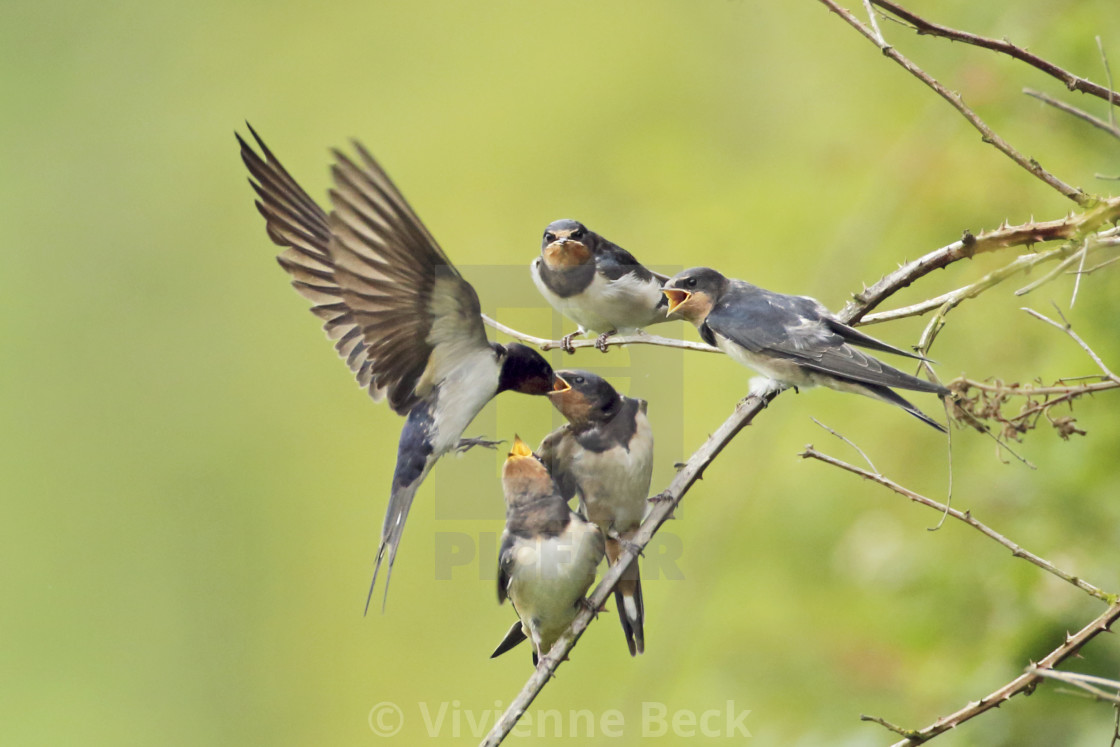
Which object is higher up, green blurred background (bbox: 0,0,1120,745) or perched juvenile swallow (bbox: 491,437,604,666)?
green blurred background (bbox: 0,0,1120,745)

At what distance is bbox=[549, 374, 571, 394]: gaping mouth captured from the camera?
6.68 ft

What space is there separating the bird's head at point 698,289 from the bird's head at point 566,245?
2.15 ft

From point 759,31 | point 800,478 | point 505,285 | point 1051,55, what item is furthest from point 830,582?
point 759,31

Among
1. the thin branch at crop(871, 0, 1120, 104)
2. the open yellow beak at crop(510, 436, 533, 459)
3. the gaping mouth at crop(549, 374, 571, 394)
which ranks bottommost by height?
the open yellow beak at crop(510, 436, 533, 459)

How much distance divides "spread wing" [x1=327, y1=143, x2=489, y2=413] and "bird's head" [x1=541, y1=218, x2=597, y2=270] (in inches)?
37.0

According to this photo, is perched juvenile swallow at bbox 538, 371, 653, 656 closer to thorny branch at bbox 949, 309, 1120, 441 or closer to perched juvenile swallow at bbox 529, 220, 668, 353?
perched juvenile swallow at bbox 529, 220, 668, 353

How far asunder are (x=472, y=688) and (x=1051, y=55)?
162 inches

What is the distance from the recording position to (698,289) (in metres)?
2.11

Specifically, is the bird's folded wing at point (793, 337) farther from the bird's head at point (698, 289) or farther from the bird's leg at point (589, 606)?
the bird's leg at point (589, 606)

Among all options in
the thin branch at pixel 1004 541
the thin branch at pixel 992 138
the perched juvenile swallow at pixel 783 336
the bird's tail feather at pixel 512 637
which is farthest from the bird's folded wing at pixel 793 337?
the bird's tail feather at pixel 512 637

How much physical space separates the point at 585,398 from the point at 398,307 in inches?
21.7

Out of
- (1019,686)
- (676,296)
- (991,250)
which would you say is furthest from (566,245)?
(1019,686)

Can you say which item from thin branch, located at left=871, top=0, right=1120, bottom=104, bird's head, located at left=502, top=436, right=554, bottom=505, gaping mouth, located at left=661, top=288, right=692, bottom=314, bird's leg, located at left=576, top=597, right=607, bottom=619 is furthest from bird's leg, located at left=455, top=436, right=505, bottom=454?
thin branch, located at left=871, top=0, right=1120, bottom=104

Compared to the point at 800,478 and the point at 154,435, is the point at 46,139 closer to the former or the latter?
the point at 154,435
